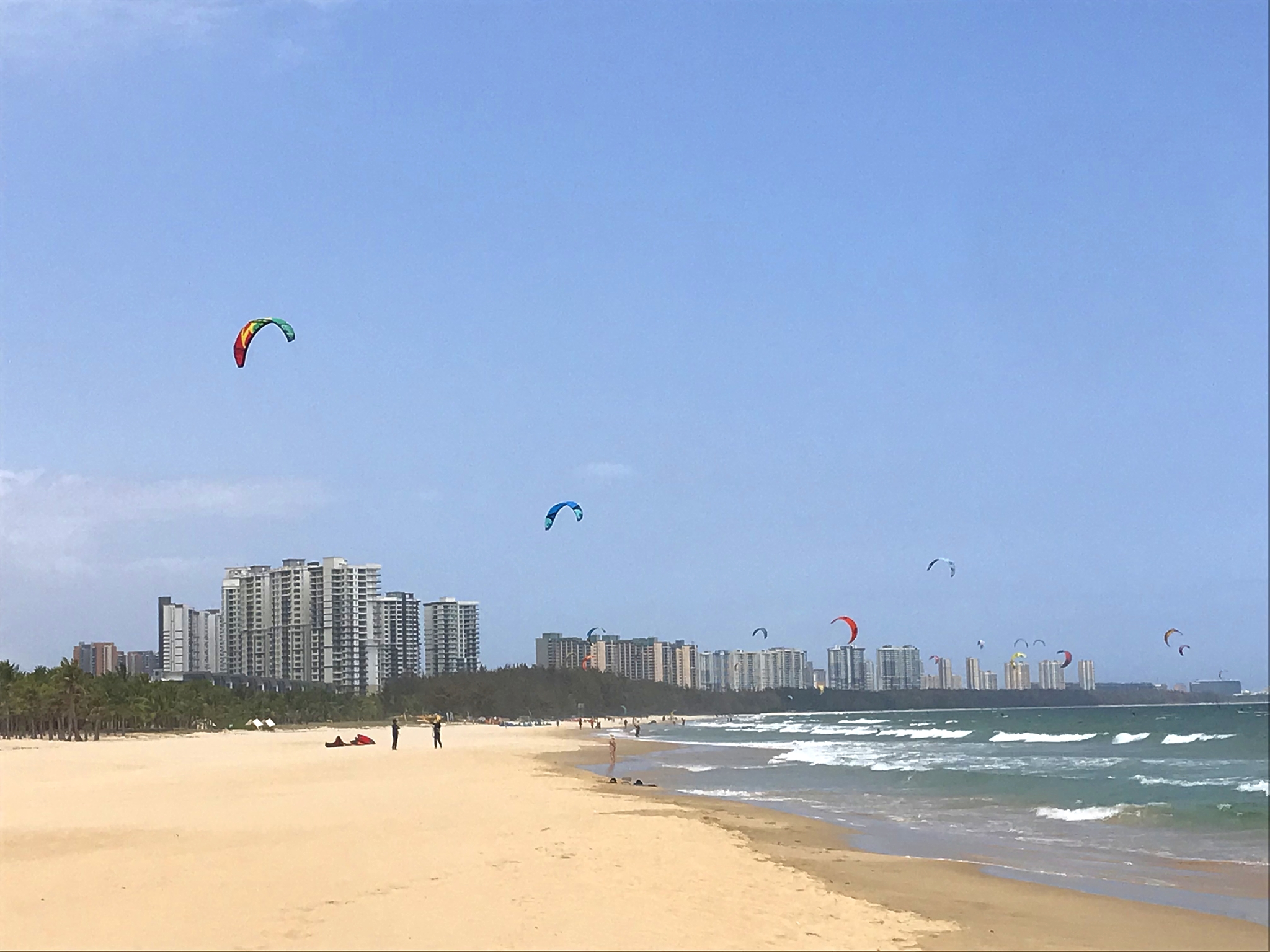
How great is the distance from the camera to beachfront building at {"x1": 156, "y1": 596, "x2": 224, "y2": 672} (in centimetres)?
17112

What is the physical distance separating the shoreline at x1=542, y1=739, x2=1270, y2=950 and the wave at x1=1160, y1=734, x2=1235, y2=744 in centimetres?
3928

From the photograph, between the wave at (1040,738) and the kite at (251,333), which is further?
the wave at (1040,738)

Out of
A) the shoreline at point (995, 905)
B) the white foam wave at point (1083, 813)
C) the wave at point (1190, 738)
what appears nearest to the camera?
the shoreline at point (995, 905)

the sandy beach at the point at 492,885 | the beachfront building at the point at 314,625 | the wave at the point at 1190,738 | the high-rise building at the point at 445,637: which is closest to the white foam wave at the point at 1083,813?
the sandy beach at the point at 492,885

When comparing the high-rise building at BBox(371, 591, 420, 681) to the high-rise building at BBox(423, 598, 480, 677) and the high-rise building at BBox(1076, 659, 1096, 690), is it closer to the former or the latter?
the high-rise building at BBox(423, 598, 480, 677)


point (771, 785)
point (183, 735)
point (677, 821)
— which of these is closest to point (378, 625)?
point (183, 735)

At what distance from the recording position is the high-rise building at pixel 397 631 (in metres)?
161

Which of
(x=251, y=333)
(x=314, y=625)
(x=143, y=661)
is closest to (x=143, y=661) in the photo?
(x=143, y=661)

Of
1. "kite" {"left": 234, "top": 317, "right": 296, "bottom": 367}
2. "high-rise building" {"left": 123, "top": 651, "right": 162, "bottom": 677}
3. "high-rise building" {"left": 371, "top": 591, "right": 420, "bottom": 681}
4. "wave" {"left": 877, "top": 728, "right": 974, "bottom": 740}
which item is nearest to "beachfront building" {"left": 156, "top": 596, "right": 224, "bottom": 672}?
"high-rise building" {"left": 123, "top": 651, "right": 162, "bottom": 677}

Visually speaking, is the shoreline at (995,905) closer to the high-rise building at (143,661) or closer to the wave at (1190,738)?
the wave at (1190,738)

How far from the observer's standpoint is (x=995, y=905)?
429 inches

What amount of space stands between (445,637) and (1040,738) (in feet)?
427

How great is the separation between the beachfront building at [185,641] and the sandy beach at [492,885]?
162m

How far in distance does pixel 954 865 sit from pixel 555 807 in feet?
24.8
